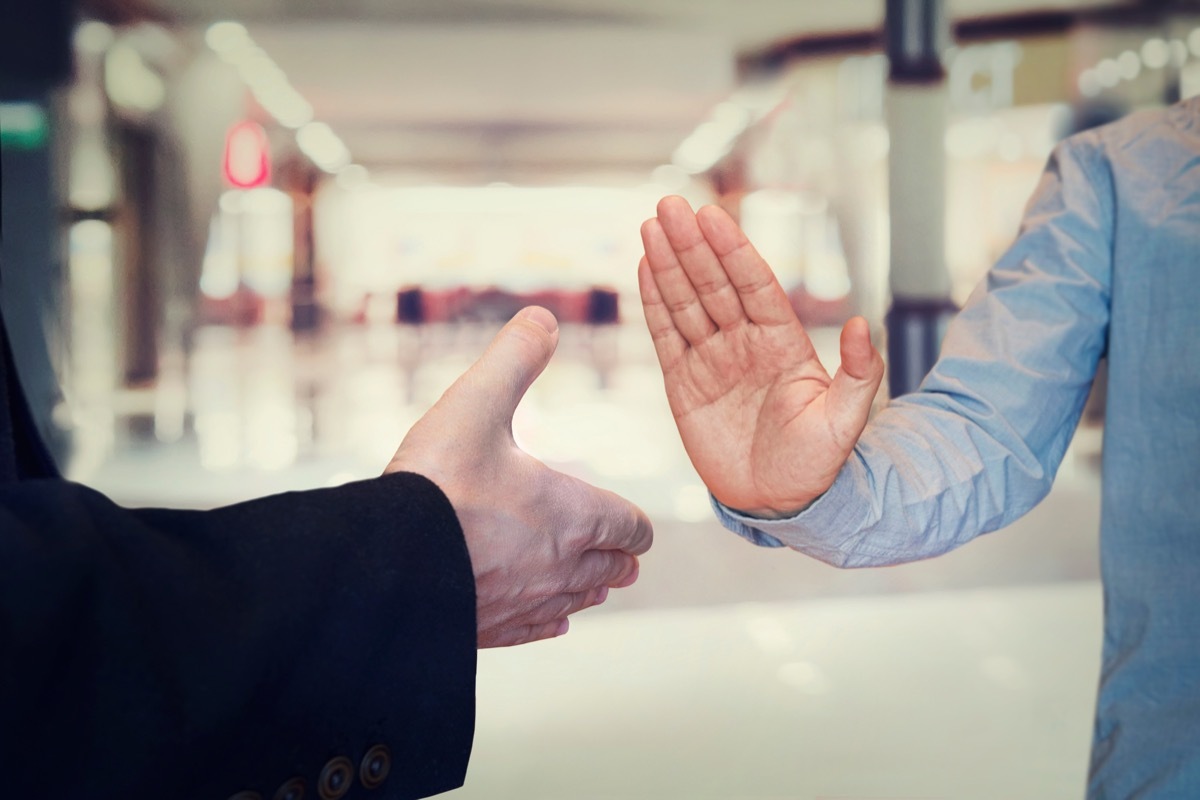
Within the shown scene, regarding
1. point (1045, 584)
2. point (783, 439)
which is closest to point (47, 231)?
point (1045, 584)

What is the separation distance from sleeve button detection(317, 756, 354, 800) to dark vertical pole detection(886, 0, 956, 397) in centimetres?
441

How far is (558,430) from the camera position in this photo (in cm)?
684

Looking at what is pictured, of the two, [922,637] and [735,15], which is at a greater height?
[735,15]

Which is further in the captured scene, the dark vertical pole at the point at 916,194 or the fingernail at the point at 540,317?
the dark vertical pole at the point at 916,194

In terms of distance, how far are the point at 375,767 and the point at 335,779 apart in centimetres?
3

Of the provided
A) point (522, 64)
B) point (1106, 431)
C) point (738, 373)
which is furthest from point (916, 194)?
point (522, 64)

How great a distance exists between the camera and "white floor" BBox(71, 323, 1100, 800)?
7.53 feet

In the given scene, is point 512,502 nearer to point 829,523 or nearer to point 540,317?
point 540,317

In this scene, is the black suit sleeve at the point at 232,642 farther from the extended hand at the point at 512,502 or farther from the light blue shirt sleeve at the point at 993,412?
the light blue shirt sleeve at the point at 993,412

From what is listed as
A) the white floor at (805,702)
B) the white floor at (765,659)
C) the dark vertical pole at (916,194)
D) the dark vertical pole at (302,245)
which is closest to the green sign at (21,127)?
the white floor at (765,659)

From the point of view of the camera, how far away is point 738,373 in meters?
0.97

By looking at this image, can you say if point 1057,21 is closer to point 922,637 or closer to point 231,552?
point 922,637

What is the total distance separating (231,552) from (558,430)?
628cm

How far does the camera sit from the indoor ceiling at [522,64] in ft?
29.7
